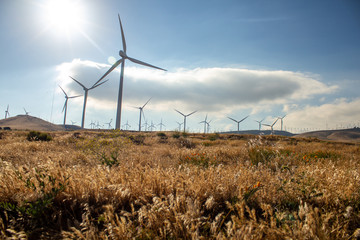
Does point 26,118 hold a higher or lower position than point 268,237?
higher

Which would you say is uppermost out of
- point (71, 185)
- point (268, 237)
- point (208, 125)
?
point (208, 125)

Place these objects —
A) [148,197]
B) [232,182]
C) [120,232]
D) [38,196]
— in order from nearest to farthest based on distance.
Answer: [120,232] < [38,196] < [148,197] < [232,182]

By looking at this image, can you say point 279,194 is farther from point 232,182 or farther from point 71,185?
point 71,185

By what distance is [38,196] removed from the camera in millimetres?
2688

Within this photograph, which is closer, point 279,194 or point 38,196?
point 38,196

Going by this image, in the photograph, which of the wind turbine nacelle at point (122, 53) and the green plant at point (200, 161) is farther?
the wind turbine nacelle at point (122, 53)

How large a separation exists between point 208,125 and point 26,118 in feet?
493

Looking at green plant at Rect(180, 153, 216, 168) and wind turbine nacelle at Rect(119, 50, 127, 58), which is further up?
wind turbine nacelle at Rect(119, 50, 127, 58)

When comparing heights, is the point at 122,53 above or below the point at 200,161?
above

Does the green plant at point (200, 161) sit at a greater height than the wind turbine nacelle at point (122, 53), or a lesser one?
lesser

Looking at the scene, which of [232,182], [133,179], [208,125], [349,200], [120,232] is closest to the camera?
[120,232]

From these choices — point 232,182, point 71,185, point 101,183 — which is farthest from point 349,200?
point 71,185

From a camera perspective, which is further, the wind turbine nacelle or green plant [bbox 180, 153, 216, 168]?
the wind turbine nacelle

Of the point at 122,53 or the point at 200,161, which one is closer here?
the point at 200,161
